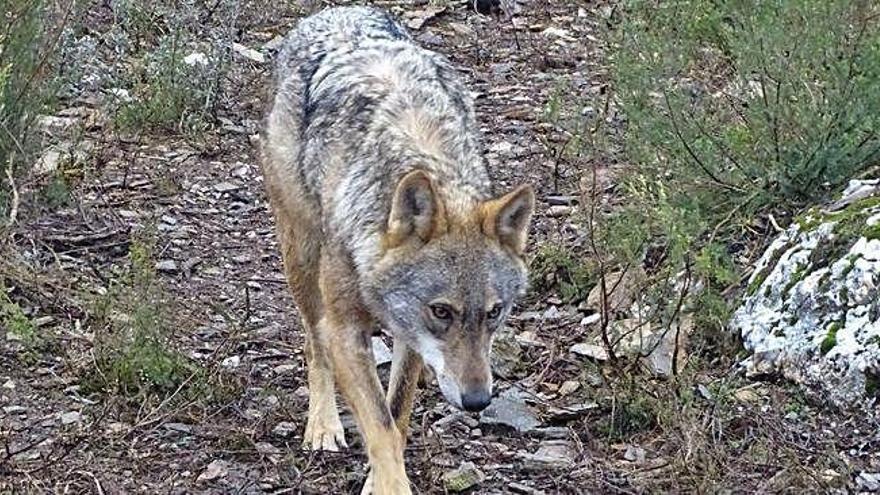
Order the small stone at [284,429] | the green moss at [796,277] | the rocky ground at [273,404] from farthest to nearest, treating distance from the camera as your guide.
Answer: the green moss at [796,277] < the small stone at [284,429] < the rocky ground at [273,404]

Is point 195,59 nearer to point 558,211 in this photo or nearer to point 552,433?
point 558,211

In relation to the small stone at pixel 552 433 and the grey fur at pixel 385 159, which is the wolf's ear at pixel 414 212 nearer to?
the grey fur at pixel 385 159

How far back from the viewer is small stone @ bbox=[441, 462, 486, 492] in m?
5.17

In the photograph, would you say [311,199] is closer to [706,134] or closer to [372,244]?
[372,244]

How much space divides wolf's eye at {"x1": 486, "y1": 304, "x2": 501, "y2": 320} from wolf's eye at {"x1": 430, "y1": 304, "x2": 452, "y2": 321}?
138 millimetres

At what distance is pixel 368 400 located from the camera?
509 cm

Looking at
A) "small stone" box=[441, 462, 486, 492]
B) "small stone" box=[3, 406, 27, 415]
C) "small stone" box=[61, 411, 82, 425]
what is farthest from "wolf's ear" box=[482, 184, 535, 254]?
"small stone" box=[3, 406, 27, 415]

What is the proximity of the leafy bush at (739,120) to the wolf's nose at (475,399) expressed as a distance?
1621 mm

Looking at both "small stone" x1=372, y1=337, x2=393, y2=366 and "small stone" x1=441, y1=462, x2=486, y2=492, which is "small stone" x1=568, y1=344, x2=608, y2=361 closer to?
"small stone" x1=372, y1=337, x2=393, y2=366

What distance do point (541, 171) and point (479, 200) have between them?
3521 mm

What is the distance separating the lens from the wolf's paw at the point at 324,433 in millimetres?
5609

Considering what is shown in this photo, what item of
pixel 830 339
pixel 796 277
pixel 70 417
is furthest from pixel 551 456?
pixel 70 417

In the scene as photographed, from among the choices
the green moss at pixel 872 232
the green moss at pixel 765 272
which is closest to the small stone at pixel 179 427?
the green moss at pixel 765 272

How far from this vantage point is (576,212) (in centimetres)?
741
